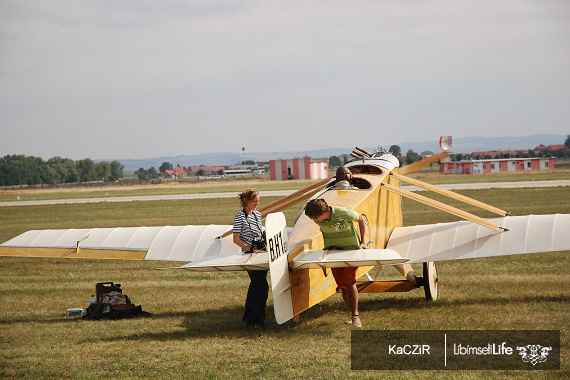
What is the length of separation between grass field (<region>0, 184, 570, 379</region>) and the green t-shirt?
1.06 meters

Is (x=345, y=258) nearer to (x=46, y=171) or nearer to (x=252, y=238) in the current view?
(x=252, y=238)

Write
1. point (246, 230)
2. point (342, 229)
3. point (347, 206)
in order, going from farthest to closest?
1. point (347, 206)
2. point (246, 230)
3. point (342, 229)

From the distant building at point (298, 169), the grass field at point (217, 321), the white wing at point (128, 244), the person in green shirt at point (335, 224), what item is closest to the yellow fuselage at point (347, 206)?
the person in green shirt at point (335, 224)

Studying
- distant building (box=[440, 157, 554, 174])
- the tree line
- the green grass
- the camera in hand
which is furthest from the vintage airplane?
the tree line

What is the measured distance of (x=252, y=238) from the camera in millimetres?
9641

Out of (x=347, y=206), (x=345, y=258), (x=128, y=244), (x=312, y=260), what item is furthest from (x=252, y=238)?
(x=128, y=244)

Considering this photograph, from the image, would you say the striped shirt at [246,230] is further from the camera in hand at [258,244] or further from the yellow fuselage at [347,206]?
the yellow fuselage at [347,206]

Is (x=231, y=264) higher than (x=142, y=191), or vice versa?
(x=231, y=264)

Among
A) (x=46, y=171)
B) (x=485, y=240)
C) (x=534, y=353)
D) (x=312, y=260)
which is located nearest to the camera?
(x=534, y=353)

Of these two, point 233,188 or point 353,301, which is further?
point 233,188

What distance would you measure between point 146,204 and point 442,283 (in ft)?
106

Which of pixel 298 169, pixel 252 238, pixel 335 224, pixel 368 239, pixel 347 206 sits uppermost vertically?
pixel 347 206

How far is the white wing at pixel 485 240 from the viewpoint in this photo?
Answer: 33.5 feet

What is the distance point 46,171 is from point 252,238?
150 metres
